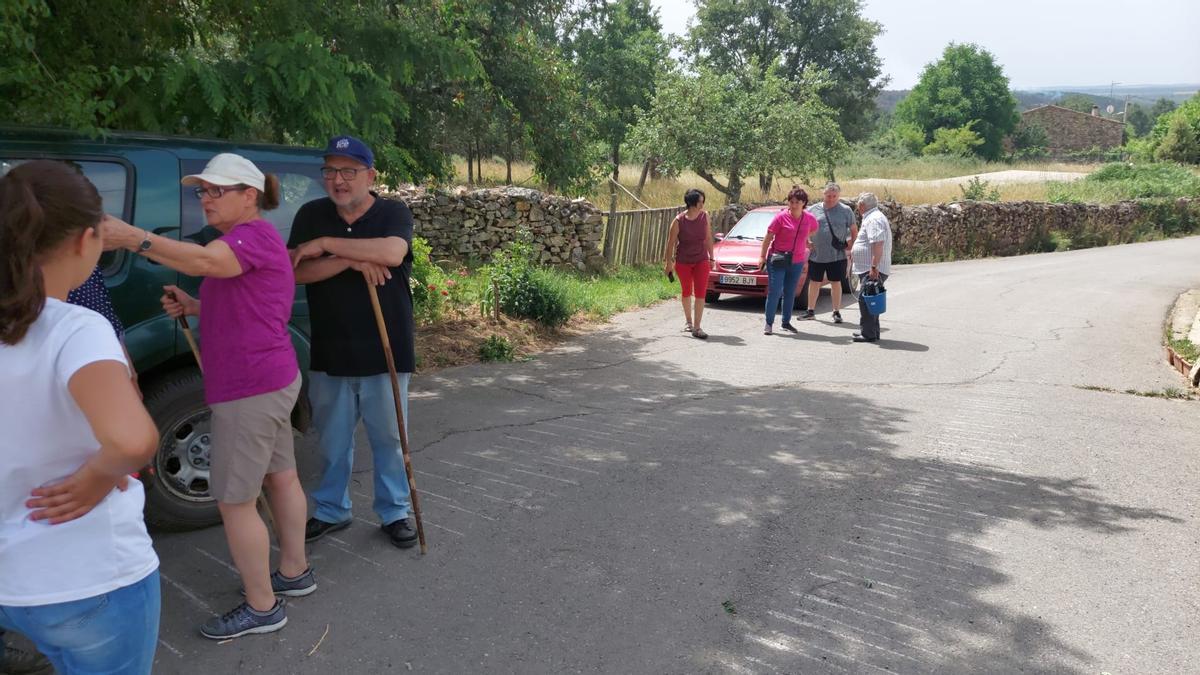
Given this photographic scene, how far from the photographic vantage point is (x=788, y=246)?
1131 centimetres

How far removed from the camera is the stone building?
10238cm

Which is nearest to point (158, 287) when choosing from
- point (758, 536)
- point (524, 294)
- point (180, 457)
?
point (180, 457)

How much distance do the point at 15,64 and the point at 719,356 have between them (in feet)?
22.6

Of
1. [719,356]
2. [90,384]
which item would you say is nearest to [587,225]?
[719,356]

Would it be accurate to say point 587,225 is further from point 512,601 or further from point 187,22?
point 512,601

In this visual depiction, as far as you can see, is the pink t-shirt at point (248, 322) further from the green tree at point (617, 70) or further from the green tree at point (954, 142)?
the green tree at point (954, 142)

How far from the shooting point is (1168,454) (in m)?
6.63

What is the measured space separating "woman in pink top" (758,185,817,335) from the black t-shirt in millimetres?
7606

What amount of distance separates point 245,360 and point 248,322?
0.14 meters

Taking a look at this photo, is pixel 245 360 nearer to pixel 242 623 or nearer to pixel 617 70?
pixel 242 623

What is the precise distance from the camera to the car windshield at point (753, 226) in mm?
14852

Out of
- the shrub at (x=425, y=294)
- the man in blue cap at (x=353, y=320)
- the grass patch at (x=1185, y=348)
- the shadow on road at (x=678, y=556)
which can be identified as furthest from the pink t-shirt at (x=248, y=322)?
the grass patch at (x=1185, y=348)

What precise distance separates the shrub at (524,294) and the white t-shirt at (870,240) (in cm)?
352

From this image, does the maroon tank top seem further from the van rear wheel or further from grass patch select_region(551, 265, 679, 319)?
the van rear wheel
